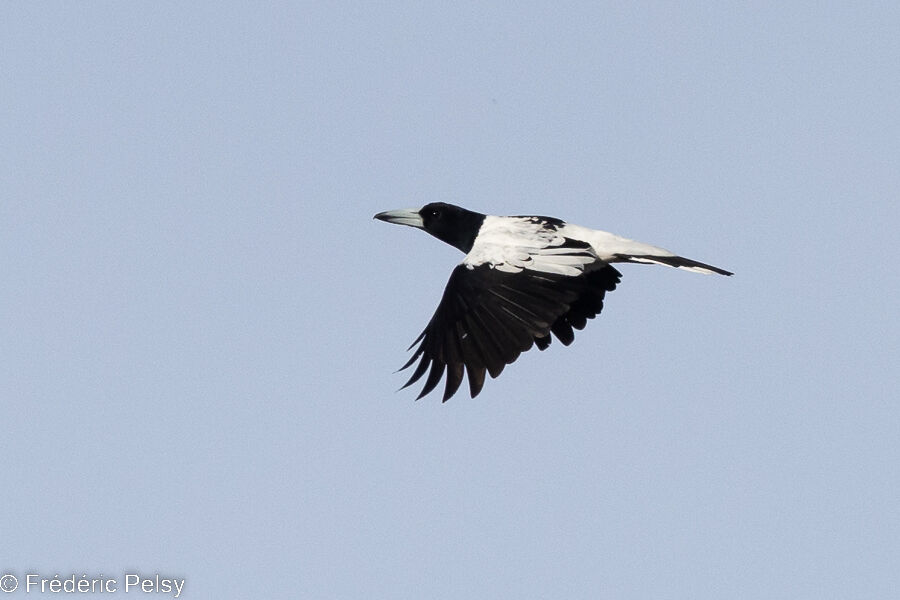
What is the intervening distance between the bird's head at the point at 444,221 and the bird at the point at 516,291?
3.4 inches

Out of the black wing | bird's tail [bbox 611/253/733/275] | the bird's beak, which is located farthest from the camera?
the bird's beak

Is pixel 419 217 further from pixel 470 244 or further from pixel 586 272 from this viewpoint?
pixel 586 272

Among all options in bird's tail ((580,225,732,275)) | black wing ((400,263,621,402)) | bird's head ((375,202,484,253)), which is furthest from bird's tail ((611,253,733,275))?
bird's head ((375,202,484,253))

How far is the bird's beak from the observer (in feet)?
33.8

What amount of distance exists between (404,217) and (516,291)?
2.56 metres

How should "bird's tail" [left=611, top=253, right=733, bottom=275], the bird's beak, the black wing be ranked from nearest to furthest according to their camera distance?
the black wing < "bird's tail" [left=611, top=253, right=733, bottom=275] < the bird's beak

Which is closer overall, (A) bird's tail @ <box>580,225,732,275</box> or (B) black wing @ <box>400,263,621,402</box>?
(B) black wing @ <box>400,263,621,402</box>

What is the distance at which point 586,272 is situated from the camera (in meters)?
9.05

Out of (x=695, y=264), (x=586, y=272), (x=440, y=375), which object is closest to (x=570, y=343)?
(x=586, y=272)

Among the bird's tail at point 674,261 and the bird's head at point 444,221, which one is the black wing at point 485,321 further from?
the bird's head at point 444,221

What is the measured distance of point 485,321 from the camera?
7.84 meters

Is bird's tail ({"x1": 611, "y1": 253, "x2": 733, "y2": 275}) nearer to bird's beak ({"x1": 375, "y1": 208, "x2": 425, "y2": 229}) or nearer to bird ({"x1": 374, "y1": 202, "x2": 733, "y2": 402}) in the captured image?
bird ({"x1": 374, "y1": 202, "x2": 733, "y2": 402})

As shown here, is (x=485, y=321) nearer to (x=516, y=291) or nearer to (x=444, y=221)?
(x=516, y=291)

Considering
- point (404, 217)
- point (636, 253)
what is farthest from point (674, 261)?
point (404, 217)
